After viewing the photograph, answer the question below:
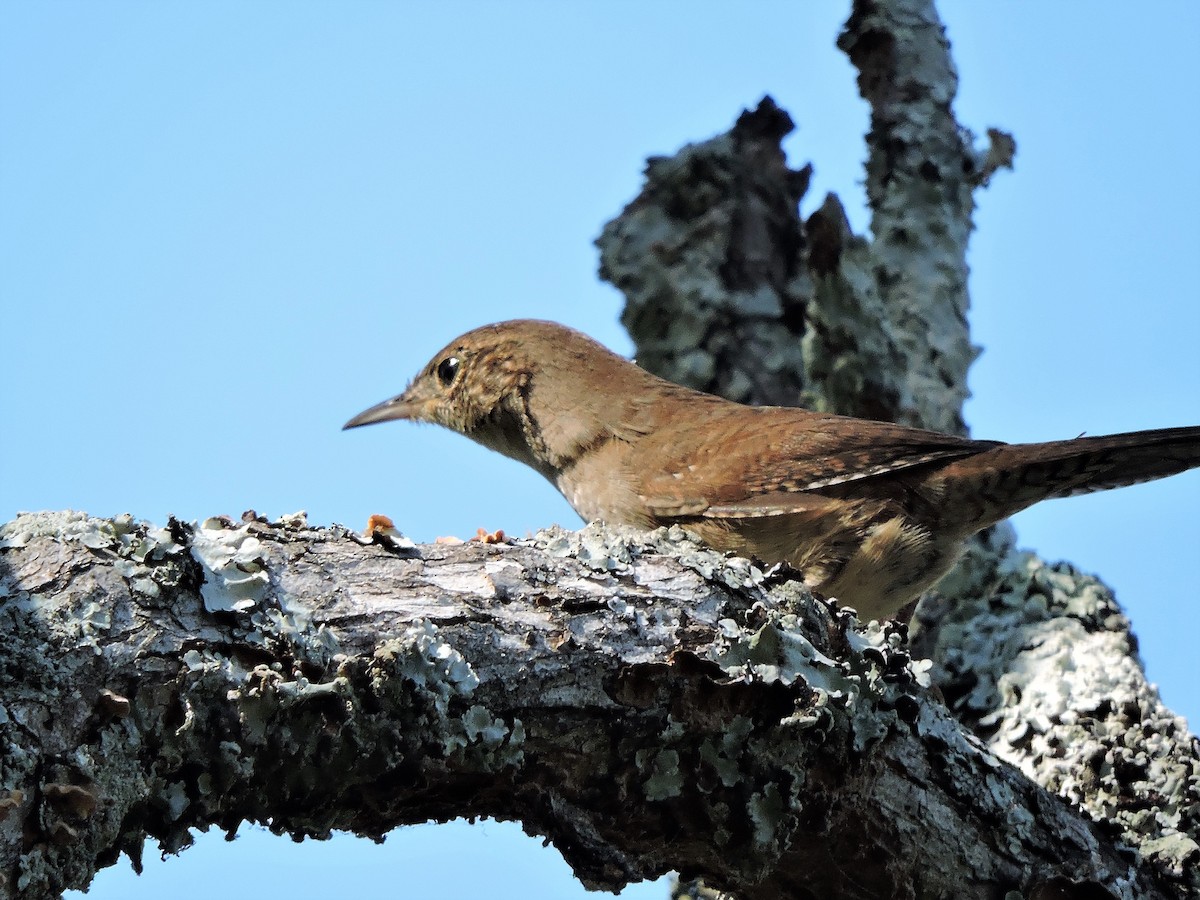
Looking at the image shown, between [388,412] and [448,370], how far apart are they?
374 mm

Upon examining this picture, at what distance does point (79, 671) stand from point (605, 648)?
1003 mm

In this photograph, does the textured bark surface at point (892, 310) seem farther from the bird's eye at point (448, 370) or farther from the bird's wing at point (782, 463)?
the bird's eye at point (448, 370)

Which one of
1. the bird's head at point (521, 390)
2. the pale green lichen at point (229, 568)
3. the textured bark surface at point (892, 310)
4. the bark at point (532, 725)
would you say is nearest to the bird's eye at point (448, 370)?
the bird's head at point (521, 390)

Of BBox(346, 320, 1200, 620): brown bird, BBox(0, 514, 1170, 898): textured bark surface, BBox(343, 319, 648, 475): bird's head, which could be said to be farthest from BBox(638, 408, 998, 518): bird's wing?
BBox(0, 514, 1170, 898): textured bark surface

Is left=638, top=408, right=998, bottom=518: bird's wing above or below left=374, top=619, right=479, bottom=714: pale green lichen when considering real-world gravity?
above

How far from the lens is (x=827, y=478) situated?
4027 millimetres

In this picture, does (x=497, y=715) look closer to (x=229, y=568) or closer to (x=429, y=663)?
Answer: (x=429, y=663)

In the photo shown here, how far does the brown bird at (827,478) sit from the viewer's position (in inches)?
154

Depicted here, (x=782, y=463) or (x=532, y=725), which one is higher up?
(x=782, y=463)

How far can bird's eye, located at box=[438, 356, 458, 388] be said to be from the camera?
5164 mm

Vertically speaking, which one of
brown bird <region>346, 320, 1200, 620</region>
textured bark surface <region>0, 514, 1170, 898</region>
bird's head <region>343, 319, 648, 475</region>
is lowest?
textured bark surface <region>0, 514, 1170, 898</region>

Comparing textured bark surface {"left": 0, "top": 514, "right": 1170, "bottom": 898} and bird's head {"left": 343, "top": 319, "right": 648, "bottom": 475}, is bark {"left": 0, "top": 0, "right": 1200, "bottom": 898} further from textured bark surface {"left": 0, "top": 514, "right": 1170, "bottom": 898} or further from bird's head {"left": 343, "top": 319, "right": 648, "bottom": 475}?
bird's head {"left": 343, "top": 319, "right": 648, "bottom": 475}

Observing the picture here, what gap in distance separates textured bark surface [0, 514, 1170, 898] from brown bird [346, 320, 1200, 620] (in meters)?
0.83

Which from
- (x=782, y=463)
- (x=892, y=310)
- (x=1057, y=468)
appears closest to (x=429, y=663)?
(x=782, y=463)
